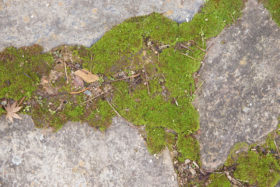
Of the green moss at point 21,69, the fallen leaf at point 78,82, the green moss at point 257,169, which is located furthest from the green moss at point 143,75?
the green moss at point 257,169

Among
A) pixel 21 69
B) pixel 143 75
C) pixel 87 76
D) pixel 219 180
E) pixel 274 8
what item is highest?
pixel 274 8

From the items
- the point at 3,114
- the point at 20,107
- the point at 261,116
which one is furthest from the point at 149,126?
the point at 3,114

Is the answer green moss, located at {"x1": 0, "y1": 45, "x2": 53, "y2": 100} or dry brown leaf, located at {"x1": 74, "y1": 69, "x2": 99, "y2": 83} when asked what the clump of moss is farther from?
green moss, located at {"x1": 0, "y1": 45, "x2": 53, "y2": 100}

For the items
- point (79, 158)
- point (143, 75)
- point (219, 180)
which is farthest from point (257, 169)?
point (79, 158)

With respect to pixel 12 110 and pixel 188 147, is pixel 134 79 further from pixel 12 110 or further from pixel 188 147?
pixel 12 110

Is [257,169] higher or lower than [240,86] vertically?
lower

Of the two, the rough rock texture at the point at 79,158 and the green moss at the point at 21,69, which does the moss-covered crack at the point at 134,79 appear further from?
the rough rock texture at the point at 79,158
